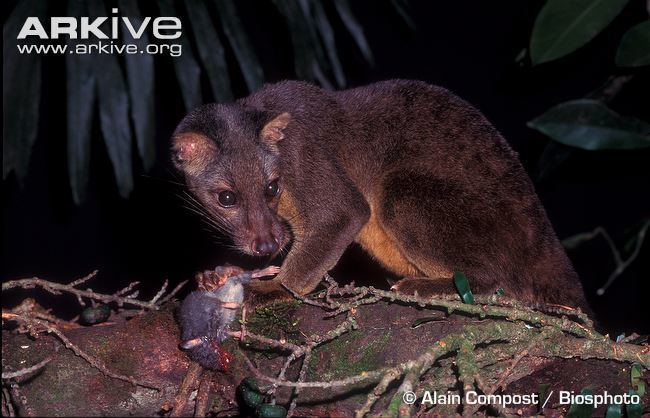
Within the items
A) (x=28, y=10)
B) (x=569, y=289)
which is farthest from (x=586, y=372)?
(x=28, y=10)

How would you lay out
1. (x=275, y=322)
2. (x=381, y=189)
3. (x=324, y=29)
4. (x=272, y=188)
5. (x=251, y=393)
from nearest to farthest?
(x=251, y=393) < (x=275, y=322) < (x=381, y=189) < (x=272, y=188) < (x=324, y=29)

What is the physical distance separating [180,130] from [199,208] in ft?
1.83

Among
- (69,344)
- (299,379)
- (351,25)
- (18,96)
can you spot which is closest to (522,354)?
(299,379)

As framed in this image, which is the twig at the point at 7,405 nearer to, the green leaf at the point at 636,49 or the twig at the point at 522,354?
the twig at the point at 522,354

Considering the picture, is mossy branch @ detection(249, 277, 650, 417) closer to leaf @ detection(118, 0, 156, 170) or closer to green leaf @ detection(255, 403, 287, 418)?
green leaf @ detection(255, 403, 287, 418)

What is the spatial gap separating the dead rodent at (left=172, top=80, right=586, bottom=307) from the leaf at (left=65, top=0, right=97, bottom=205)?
1.56ft

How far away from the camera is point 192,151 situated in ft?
11.9

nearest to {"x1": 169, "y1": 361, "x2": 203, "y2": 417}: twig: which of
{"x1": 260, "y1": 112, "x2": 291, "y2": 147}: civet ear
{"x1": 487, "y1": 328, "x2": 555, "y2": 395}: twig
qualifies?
{"x1": 487, "y1": 328, "x2": 555, "y2": 395}: twig

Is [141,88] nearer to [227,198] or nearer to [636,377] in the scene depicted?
[227,198]

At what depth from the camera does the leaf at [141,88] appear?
10.6 ft

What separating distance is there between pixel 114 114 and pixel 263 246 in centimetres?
96

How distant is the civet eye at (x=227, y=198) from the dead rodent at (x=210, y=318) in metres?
0.78

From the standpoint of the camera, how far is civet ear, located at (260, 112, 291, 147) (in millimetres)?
3566

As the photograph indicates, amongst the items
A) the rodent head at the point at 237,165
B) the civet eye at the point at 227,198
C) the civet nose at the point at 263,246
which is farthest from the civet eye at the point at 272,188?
the civet nose at the point at 263,246
